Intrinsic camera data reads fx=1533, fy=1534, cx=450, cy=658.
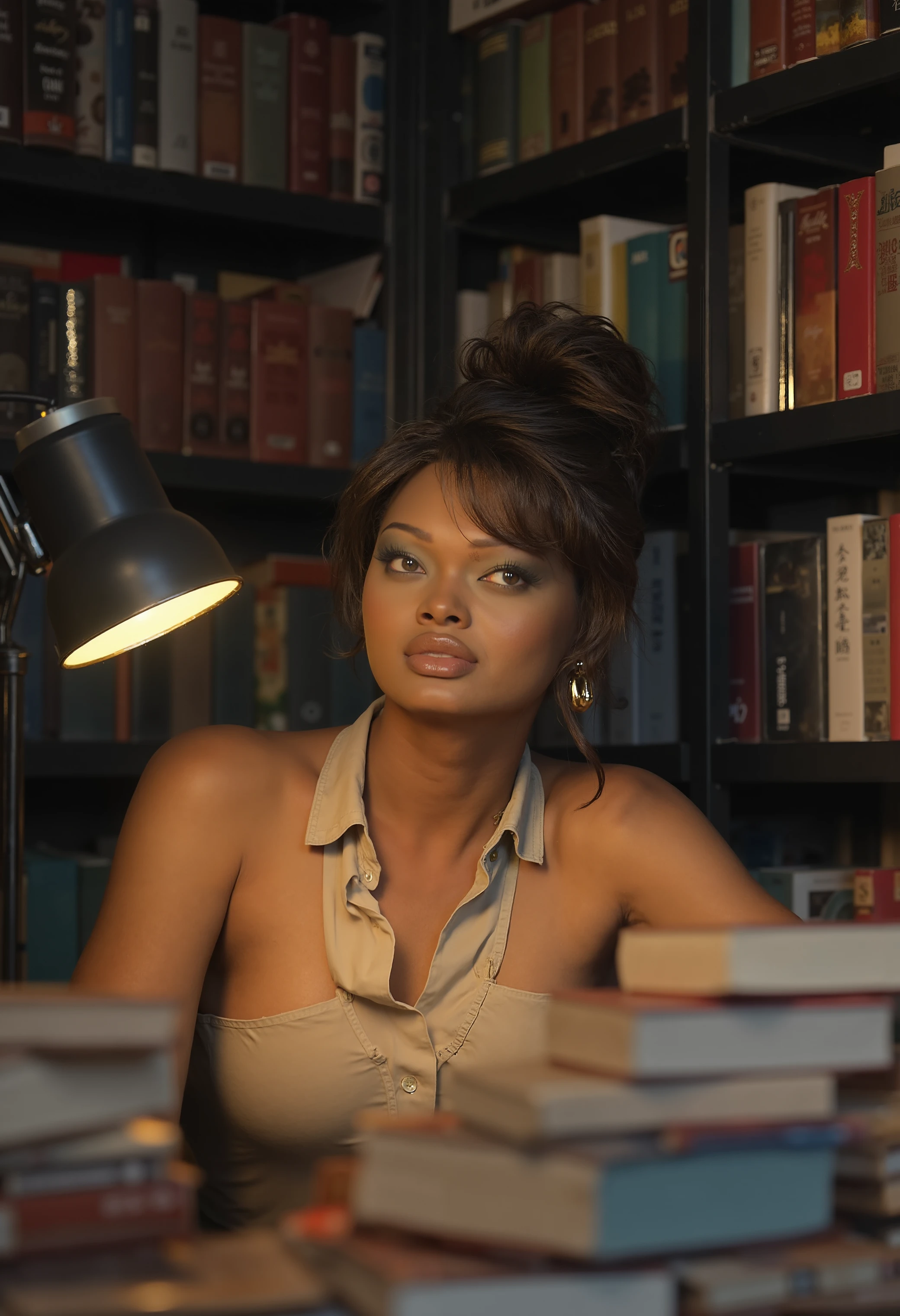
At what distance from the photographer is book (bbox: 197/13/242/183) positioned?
2266 millimetres

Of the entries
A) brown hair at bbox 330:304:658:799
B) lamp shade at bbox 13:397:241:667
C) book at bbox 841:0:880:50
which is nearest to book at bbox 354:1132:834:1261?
lamp shade at bbox 13:397:241:667

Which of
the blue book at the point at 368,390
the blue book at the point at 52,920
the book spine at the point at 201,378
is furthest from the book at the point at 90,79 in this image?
the blue book at the point at 52,920

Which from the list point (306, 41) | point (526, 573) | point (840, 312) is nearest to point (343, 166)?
point (306, 41)

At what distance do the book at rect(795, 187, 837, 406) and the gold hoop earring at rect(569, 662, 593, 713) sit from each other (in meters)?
0.48

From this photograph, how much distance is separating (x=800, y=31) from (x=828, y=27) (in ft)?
0.13

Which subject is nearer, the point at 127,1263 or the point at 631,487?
the point at 127,1263

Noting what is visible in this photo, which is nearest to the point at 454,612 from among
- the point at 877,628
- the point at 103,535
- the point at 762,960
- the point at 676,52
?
the point at 103,535

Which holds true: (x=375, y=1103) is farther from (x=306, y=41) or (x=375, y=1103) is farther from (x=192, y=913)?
(x=306, y=41)

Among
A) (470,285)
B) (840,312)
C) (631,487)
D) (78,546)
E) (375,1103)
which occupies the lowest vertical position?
(375,1103)

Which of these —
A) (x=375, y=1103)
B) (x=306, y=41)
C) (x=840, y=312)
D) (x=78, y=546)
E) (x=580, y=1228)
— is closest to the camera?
(x=580, y=1228)

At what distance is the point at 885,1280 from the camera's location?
2.49ft

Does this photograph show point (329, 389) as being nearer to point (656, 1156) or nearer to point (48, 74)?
point (48, 74)

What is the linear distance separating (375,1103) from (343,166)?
4.98 feet

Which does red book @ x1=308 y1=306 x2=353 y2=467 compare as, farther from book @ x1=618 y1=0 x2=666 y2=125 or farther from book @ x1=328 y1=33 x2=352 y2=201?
book @ x1=618 y1=0 x2=666 y2=125
